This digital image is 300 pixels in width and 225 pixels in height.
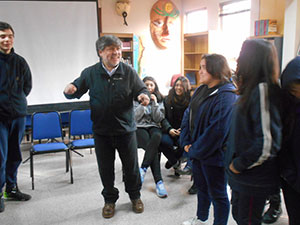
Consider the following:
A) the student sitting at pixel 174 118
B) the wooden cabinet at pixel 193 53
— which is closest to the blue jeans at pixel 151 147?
the student sitting at pixel 174 118

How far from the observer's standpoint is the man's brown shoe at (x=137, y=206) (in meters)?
2.43

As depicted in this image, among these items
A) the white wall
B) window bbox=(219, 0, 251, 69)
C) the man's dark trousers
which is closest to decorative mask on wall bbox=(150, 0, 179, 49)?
window bbox=(219, 0, 251, 69)

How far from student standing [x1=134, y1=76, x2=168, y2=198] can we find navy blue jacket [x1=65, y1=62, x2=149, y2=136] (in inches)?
24.0

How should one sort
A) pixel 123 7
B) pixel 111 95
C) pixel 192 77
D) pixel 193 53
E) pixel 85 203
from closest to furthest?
pixel 111 95, pixel 85 203, pixel 123 7, pixel 193 53, pixel 192 77

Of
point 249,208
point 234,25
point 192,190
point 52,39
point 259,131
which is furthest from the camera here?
point 234,25

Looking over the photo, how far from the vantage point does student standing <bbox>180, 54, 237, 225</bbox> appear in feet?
5.94

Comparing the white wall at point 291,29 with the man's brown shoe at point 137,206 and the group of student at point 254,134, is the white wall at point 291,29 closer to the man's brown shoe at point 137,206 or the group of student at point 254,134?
the group of student at point 254,134

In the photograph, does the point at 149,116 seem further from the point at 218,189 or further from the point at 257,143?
the point at 257,143

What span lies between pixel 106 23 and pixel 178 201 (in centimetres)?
412

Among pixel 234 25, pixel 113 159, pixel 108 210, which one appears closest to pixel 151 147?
pixel 113 159

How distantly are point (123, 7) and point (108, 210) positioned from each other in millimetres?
4299

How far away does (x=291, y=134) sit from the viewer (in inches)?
55.3

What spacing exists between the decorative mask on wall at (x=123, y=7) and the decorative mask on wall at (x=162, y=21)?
0.64 meters

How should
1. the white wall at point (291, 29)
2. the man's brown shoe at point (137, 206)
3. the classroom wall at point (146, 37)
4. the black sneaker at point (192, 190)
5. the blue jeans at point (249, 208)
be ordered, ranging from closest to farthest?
the blue jeans at point (249, 208), the man's brown shoe at point (137, 206), the black sneaker at point (192, 190), the white wall at point (291, 29), the classroom wall at point (146, 37)
